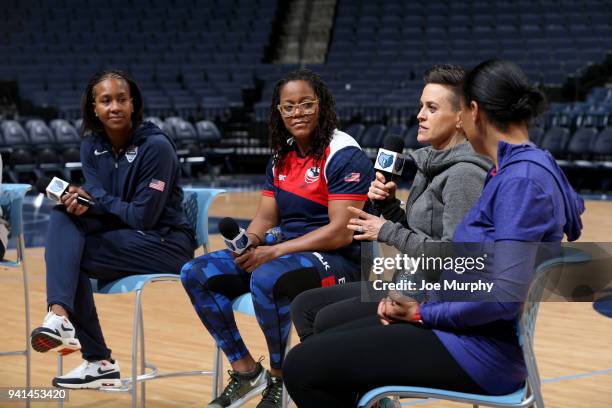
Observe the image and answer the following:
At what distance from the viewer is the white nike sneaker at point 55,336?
342 cm

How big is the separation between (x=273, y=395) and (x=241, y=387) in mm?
172

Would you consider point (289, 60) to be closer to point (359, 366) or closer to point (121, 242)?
point (121, 242)

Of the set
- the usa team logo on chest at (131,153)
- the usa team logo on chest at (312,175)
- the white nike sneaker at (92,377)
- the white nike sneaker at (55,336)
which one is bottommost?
the white nike sneaker at (92,377)

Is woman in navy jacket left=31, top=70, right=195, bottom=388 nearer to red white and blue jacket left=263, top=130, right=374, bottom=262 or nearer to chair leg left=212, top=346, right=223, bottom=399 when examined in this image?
chair leg left=212, top=346, right=223, bottom=399

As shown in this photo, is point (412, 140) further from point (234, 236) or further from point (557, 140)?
point (234, 236)

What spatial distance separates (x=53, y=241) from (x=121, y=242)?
26 cm

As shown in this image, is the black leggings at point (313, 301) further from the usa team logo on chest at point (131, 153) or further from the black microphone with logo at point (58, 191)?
the usa team logo on chest at point (131, 153)

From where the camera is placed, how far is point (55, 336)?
11.3ft

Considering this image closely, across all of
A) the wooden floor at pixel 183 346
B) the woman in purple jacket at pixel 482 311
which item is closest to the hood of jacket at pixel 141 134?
the wooden floor at pixel 183 346

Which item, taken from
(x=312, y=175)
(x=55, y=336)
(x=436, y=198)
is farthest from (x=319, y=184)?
(x=55, y=336)

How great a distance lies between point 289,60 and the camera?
20750mm

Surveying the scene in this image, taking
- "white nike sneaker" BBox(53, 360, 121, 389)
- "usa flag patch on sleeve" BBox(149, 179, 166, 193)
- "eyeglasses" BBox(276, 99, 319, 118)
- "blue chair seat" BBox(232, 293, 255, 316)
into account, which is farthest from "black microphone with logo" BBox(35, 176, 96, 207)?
"eyeglasses" BBox(276, 99, 319, 118)

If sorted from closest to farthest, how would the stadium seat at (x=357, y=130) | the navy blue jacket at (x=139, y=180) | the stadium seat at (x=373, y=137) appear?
the navy blue jacket at (x=139, y=180), the stadium seat at (x=373, y=137), the stadium seat at (x=357, y=130)

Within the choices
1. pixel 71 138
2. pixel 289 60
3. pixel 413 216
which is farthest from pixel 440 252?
pixel 289 60
